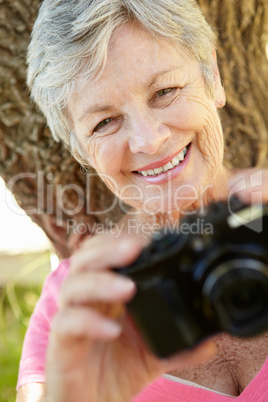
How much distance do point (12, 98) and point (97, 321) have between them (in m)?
1.21

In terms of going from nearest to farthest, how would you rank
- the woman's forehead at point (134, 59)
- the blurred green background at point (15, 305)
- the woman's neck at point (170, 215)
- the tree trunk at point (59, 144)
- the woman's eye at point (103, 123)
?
the woman's forehead at point (134, 59) → the woman's eye at point (103, 123) → the woman's neck at point (170, 215) → the tree trunk at point (59, 144) → the blurred green background at point (15, 305)

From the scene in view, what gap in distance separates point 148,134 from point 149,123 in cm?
3

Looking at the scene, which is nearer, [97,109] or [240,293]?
[240,293]

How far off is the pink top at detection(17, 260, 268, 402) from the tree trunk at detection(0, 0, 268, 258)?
1.16 feet

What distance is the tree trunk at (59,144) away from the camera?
1.72 m

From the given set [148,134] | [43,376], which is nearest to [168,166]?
[148,134]

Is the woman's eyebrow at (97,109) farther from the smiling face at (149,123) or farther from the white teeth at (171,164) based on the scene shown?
the white teeth at (171,164)

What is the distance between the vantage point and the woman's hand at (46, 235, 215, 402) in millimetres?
790

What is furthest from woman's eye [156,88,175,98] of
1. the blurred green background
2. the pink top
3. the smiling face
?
the blurred green background

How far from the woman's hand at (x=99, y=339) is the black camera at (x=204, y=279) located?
30 mm

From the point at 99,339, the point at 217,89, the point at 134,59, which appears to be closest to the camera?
the point at 99,339

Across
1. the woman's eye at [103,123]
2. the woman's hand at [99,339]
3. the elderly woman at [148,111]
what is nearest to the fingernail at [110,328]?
the woman's hand at [99,339]

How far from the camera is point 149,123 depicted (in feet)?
4.03

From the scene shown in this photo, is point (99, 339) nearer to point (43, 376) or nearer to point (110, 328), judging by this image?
point (110, 328)
